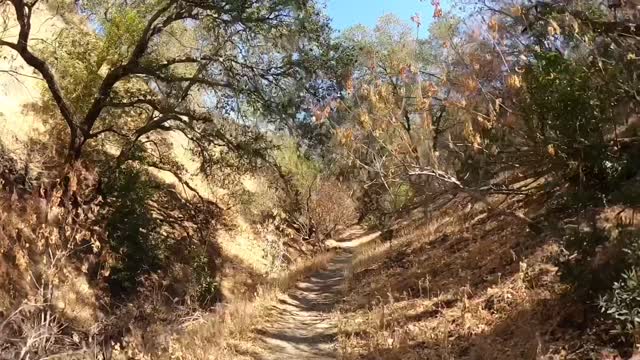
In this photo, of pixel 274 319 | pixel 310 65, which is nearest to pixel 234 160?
pixel 310 65

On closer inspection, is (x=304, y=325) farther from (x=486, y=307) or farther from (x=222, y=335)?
(x=486, y=307)

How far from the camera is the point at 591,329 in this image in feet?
20.2

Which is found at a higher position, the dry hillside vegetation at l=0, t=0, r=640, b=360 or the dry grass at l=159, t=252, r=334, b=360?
the dry hillside vegetation at l=0, t=0, r=640, b=360

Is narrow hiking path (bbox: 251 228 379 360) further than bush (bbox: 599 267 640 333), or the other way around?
narrow hiking path (bbox: 251 228 379 360)

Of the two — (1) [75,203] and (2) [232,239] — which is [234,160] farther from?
(2) [232,239]

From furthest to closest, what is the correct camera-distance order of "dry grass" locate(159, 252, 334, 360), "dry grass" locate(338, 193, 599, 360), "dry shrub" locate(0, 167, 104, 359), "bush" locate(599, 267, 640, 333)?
"dry shrub" locate(0, 167, 104, 359)
"dry grass" locate(159, 252, 334, 360)
"dry grass" locate(338, 193, 599, 360)
"bush" locate(599, 267, 640, 333)

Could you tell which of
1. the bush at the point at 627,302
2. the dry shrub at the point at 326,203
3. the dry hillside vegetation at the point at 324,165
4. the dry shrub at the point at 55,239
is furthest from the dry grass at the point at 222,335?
the dry shrub at the point at 326,203

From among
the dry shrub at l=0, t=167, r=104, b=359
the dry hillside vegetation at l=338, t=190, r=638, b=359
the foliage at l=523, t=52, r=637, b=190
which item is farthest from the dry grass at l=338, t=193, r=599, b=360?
the dry shrub at l=0, t=167, r=104, b=359

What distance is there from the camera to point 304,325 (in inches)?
460

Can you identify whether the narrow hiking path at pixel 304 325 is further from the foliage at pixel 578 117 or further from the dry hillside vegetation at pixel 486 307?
the foliage at pixel 578 117

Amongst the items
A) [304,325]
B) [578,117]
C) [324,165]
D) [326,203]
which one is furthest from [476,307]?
[326,203]

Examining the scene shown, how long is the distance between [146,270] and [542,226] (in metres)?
9.64

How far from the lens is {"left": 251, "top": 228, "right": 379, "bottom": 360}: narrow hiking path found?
9.40m

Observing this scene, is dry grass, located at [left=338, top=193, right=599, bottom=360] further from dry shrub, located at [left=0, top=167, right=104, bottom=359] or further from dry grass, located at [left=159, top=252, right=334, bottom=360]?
dry shrub, located at [left=0, top=167, right=104, bottom=359]
